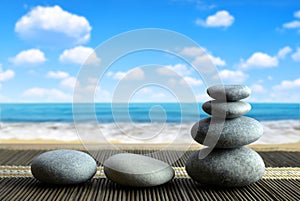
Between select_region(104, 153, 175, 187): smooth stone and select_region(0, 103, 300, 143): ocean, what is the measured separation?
55cm

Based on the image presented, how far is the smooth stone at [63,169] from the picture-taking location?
1896 mm

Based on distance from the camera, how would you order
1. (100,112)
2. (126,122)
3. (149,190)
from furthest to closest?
(100,112)
(126,122)
(149,190)

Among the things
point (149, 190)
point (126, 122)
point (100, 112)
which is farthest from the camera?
point (100, 112)

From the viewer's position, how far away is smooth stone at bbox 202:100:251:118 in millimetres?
1932

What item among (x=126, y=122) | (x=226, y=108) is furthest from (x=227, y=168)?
(x=126, y=122)

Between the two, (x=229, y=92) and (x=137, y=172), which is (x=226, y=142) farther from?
(x=137, y=172)

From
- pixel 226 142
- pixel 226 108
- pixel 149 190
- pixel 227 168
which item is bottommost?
pixel 149 190

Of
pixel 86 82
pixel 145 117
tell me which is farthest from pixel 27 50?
pixel 86 82

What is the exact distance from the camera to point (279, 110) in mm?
9031

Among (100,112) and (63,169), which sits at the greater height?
(100,112)

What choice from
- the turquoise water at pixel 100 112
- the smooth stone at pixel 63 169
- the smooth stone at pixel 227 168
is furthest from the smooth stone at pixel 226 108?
the turquoise water at pixel 100 112

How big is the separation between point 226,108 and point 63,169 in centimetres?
97

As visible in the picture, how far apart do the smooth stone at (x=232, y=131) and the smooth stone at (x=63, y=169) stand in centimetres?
66

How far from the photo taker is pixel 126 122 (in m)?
5.91
